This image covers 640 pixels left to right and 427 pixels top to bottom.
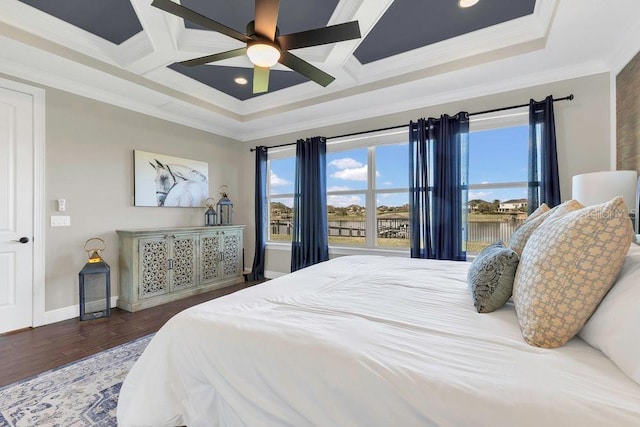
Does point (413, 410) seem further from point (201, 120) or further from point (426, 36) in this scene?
point (201, 120)

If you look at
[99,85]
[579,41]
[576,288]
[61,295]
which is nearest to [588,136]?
[579,41]

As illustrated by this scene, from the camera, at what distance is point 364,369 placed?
92 centimetres

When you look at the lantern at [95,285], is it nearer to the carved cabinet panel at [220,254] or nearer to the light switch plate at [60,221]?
the light switch plate at [60,221]

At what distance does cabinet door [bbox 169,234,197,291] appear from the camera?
3926 millimetres

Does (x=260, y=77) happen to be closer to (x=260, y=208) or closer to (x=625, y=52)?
(x=260, y=208)

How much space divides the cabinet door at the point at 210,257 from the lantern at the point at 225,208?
0.54m

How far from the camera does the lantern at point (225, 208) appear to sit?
4.94m

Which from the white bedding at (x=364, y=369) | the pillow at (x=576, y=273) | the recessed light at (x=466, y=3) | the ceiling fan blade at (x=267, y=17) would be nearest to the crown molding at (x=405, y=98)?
the recessed light at (x=466, y=3)

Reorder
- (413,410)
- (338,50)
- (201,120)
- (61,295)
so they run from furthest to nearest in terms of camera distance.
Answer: (201,120)
(61,295)
(338,50)
(413,410)

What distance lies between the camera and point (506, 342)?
102 cm

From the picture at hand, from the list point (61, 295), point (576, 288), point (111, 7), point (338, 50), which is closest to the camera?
point (576, 288)

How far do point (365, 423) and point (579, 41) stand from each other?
345cm

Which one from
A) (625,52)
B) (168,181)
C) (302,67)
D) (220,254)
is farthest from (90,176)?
(625,52)

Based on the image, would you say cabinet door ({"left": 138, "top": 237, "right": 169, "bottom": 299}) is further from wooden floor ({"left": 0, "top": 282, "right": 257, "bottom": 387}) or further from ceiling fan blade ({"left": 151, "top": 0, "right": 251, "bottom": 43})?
ceiling fan blade ({"left": 151, "top": 0, "right": 251, "bottom": 43})
